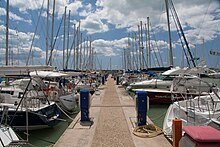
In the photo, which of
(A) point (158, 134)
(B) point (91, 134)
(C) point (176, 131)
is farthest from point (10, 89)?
(C) point (176, 131)

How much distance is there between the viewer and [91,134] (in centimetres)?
883

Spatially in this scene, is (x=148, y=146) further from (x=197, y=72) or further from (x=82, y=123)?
(x=197, y=72)

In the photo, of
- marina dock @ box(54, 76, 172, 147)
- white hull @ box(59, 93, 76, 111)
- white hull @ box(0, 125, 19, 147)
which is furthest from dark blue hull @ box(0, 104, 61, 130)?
white hull @ box(59, 93, 76, 111)

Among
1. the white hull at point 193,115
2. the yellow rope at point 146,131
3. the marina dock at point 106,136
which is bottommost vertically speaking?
the marina dock at point 106,136

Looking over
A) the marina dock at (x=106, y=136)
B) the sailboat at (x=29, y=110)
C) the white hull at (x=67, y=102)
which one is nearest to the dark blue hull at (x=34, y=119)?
the sailboat at (x=29, y=110)

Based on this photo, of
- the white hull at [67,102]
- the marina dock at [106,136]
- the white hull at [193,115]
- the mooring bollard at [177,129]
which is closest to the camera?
the mooring bollard at [177,129]

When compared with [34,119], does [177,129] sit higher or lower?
higher

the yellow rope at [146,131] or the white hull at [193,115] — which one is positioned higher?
the white hull at [193,115]

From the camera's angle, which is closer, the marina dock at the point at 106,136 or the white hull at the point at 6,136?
the white hull at the point at 6,136

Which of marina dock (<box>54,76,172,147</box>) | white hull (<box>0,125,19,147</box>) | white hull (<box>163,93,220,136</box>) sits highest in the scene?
white hull (<box>163,93,220,136</box>)

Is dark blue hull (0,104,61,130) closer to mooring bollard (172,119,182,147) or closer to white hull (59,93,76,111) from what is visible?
white hull (59,93,76,111)

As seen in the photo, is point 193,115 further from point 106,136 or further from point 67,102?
point 67,102

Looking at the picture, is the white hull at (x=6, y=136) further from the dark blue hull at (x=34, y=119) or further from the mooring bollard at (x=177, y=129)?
the mooring bollard at (x=177, y=129)

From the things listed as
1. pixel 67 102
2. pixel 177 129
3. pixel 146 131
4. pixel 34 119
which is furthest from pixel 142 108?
pixel 67 102
